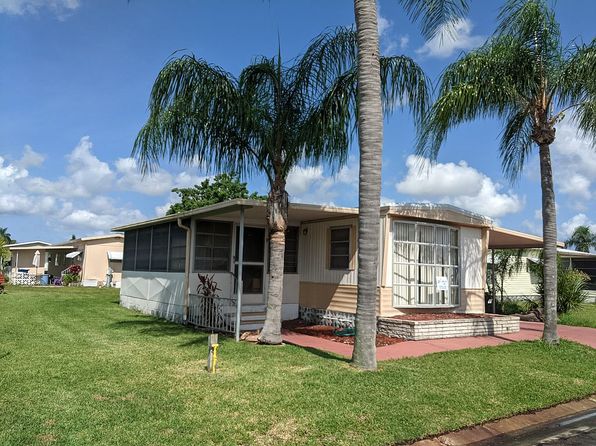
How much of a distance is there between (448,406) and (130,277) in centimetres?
1427

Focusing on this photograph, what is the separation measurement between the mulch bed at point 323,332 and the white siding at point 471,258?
380cm

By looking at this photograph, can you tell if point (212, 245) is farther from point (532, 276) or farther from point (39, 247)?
point (39, 247)

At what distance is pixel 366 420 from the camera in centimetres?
563

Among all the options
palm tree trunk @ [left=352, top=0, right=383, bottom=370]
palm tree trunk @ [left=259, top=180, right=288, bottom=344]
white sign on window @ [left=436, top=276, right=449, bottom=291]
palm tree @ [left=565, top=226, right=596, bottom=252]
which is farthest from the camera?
palm tree @ [left=565, top=226, right=596, bottom=252]

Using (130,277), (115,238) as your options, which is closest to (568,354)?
(130,277)

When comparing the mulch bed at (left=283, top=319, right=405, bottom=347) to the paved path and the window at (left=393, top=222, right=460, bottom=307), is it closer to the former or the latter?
the window at (left=393, top=222, right=460, bottom=307)

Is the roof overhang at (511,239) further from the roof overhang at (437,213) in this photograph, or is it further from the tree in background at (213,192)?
the tree in background at (213,192)

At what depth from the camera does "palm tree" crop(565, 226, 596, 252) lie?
5053cm

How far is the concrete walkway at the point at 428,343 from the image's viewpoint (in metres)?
9.56

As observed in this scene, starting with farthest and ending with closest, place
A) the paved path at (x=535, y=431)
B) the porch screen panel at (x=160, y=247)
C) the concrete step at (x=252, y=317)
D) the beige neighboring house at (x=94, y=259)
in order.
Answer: the beige neighboring house at (x=94, y=259), the porch screen panel at (x=160, y=247), the concrete step at (x=252, y=317), the paved path at (x=535, y=431)

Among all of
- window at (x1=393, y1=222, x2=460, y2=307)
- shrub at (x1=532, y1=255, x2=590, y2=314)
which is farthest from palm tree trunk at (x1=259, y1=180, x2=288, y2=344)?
shrub at (x1=532, y1=255, x2=590, y2=314)

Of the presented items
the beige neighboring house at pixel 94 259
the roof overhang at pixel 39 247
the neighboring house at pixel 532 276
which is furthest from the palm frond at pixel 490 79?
the roof overhang at pixel 39 247

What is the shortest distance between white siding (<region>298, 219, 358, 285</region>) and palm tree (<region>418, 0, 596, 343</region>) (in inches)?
163

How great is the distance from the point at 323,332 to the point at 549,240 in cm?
540
